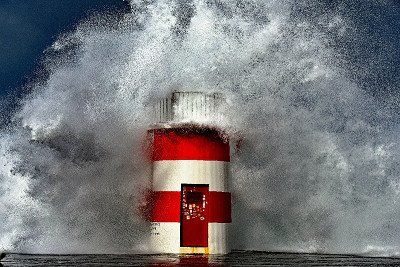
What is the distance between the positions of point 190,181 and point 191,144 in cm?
57

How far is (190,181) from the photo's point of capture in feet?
45.3

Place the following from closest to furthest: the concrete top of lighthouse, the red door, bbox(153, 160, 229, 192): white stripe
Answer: bbox(153, 160, 229, 192): white stripe → the red door → the concrete top of lighthouse

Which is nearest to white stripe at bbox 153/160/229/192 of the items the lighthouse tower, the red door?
the lighthouse tower

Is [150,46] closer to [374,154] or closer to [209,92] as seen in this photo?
[209,92]

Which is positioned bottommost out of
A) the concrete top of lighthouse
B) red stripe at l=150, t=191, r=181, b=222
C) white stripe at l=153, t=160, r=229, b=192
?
red stripe at l=150, t=191, r=181, b=222

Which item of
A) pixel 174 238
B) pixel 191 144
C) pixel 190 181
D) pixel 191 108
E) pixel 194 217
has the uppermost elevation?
pixel 191 108

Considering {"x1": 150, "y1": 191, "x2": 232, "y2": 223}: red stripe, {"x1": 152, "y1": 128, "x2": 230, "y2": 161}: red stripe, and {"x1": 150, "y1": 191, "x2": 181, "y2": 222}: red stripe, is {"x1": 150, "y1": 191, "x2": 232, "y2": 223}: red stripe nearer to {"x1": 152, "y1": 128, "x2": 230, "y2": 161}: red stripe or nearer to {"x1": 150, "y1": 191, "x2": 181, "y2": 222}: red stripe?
{"x1": 150, "y1": 191, "x2": 181, "y2": 222}: red stripe

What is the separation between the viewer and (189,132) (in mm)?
13914

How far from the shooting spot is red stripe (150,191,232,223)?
13.9m

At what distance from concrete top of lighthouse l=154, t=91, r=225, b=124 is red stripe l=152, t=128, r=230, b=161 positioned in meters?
0.18

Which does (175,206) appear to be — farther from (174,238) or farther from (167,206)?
(174,238)

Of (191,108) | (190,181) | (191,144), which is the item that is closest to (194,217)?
(190,181)

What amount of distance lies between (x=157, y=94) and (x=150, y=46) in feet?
2.96

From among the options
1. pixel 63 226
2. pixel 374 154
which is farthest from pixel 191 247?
pixel 374 154
